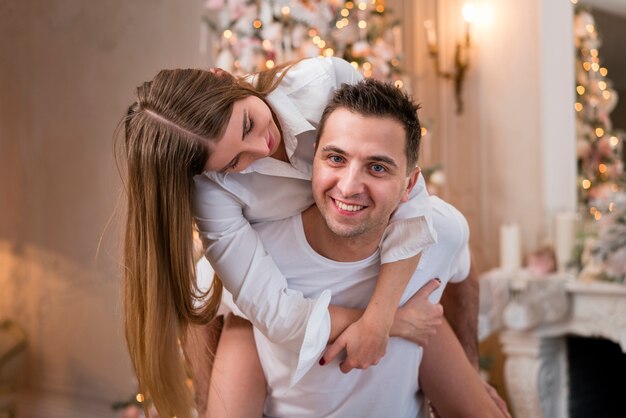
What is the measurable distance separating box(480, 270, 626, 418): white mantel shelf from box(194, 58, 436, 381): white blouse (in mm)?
1995

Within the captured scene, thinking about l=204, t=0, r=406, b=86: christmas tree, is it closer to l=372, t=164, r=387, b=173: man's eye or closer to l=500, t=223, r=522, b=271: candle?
l=500, t=223, r=522, b=271: candle

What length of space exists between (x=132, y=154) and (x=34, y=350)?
377 cm

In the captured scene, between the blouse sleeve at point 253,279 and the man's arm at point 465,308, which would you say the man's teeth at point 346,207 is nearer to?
the blouse sleeve at point 253,279

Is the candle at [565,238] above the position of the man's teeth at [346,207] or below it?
below

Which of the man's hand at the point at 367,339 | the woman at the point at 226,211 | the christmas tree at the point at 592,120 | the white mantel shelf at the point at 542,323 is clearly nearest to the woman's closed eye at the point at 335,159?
the woman at the point at 226,211

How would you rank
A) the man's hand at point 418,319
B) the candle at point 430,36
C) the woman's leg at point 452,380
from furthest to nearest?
the candle at point 430,36
the woman's leg at point 452,380
the man's hand at point 418,319

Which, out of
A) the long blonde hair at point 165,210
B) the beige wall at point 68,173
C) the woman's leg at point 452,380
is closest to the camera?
the long blonde hair at point 165,210

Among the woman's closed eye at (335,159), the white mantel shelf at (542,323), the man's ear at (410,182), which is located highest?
the woman's closed eye at (335,159)

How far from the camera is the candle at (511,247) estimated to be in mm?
3932

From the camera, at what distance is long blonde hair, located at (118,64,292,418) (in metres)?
1.59

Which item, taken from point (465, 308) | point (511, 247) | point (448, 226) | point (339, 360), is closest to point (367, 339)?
point (339, 360)

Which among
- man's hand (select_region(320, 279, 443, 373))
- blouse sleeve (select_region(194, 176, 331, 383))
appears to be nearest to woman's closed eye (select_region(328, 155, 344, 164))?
blouse sleeve (select_region(194, 176, 331, 383))

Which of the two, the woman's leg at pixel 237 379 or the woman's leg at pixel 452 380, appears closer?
the woman's leg at pixel 237 379

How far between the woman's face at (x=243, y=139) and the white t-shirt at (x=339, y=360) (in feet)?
0.75
